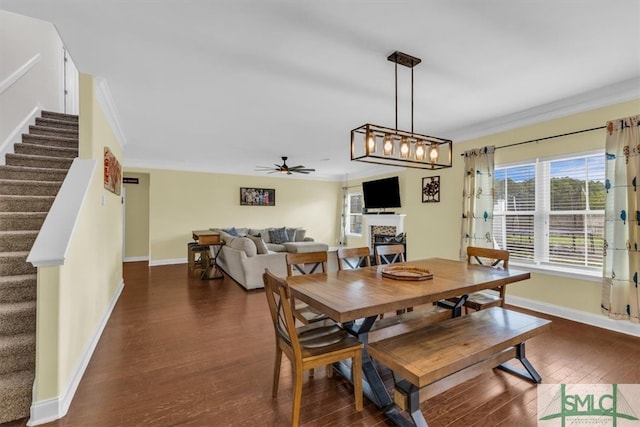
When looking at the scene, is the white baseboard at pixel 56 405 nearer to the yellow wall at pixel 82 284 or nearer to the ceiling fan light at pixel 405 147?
the yellow wall at pixel 82 284

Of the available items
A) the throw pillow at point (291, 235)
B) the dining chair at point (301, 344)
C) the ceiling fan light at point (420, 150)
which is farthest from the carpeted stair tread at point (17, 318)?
the throw pillow at point (291, 235)

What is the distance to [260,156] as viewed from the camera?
6477 millimetres

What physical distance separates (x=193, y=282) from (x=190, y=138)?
2.57 metres

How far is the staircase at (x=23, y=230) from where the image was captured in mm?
1918

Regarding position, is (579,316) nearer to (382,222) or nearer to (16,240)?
(382,222)

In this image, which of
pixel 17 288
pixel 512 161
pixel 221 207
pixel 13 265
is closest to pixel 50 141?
pixel 13 265

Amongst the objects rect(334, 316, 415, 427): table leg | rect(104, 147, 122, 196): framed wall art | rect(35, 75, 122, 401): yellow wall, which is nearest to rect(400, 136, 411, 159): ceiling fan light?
rect(334, 316, 415, 427): table leg

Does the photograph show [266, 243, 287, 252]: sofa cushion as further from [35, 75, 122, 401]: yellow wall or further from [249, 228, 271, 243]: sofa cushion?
[35, 75, 122, 401]: yellow wall

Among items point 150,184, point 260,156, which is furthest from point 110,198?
point 150,184

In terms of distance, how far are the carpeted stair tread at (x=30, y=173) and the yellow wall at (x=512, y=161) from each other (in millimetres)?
5051

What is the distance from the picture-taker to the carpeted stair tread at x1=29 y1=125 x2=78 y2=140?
3.61 metres

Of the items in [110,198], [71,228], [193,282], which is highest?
[110,198]

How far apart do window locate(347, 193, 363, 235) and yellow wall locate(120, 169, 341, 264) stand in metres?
0.51

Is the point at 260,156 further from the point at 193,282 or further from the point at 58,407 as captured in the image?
the point at 58,407
